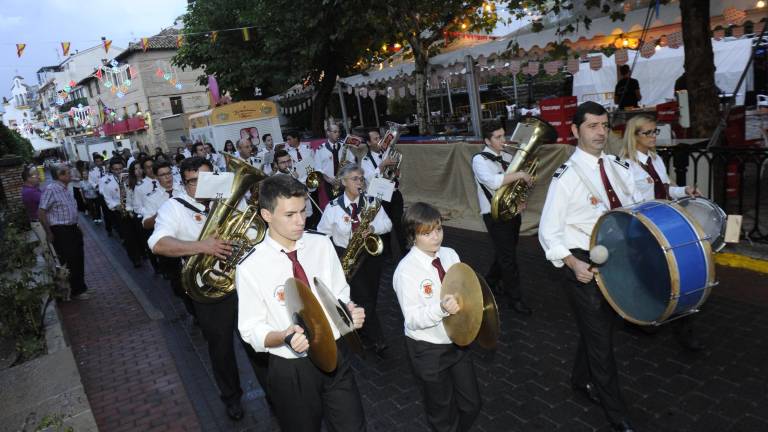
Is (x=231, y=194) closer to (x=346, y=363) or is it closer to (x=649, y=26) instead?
(x=346, y=363)

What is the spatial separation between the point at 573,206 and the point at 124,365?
17.9 feet

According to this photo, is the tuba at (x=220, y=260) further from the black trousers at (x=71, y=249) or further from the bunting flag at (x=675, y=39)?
the bunting flag at (x=675, y=39)

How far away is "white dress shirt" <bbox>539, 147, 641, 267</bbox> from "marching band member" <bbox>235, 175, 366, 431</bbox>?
1616 mm

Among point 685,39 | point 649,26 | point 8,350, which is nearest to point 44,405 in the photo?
point 8,350

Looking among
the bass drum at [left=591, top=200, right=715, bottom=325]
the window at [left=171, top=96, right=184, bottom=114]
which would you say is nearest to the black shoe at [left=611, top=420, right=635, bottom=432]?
the bass drum at [left=591, top=200, right=715, bottom=325]

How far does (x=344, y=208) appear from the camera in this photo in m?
5.38

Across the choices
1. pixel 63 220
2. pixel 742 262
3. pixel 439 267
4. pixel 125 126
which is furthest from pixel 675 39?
pixel 125 126

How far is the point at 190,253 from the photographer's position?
13.2 feet

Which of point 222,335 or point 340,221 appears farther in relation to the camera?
point 340,221

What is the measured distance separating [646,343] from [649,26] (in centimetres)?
650

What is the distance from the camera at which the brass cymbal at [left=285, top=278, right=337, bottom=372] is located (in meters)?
2.33

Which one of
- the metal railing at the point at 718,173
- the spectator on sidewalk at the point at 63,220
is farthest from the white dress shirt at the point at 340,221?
the spectator on sidewalk at the point at 63,220

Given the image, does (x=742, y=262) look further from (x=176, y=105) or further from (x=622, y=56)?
(x=176, y=105)

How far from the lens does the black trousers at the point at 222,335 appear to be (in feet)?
14.2
